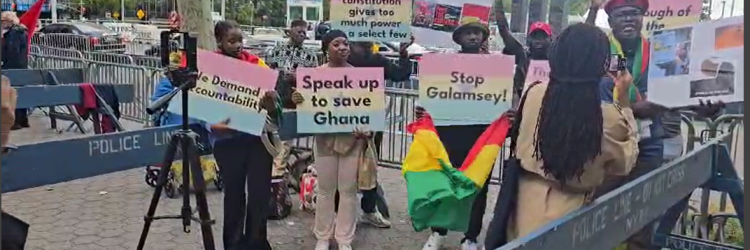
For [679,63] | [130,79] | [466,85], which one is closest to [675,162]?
[679,63]

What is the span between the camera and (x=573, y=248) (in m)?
2.80

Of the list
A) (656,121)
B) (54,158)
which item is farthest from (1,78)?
(656,121)

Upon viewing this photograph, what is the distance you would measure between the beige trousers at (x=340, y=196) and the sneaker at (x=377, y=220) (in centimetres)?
82

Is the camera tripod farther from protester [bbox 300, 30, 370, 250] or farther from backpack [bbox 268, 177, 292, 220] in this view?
backpack [bbox 268, 177, 292, 220]

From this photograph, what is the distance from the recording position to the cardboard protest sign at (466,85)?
14.9 feet

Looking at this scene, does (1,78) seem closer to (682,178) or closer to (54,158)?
(54,158)

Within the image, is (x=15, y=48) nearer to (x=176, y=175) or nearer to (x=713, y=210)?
(x=176, y=175)

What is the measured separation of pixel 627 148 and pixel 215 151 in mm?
2449

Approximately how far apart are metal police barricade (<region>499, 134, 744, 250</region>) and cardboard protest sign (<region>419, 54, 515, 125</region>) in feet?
3.73

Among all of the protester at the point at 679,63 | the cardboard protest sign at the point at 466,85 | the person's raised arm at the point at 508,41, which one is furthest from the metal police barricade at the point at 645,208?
the person's raised arm at the point at 508,41

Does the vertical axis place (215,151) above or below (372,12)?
below

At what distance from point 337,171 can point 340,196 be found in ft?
0.53

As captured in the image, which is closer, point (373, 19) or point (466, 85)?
point (466, 85)

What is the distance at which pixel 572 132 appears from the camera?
3.00 metres
